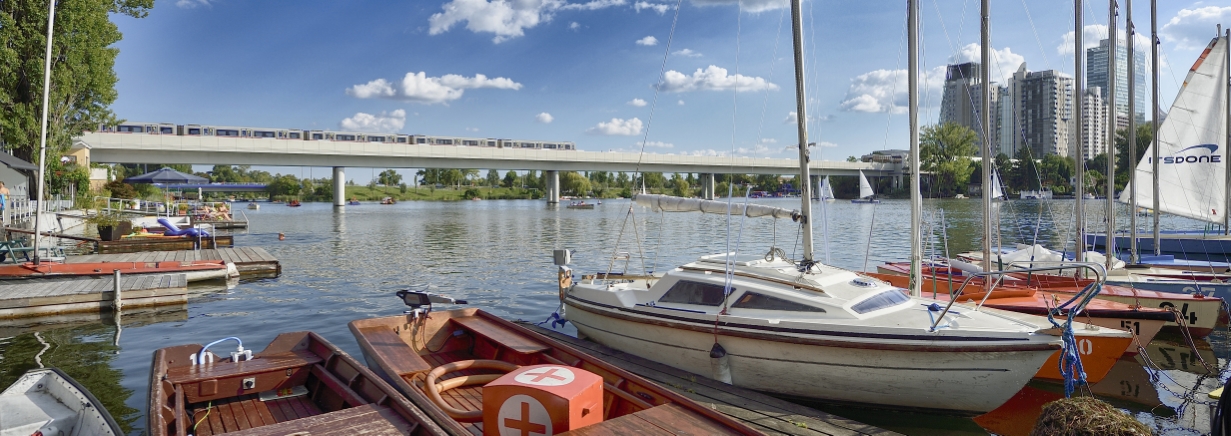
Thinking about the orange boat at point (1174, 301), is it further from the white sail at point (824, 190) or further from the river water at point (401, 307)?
the white sail at point (824, 190)

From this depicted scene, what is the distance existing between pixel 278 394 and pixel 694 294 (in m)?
5.95

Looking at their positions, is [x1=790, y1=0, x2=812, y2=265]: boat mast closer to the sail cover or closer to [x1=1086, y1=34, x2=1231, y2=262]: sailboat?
the sail cover

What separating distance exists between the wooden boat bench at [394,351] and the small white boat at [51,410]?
289cm

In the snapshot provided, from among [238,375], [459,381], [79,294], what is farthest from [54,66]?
[459,381]

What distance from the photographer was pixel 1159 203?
21.0 metres

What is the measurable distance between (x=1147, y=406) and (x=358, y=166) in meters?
69.9

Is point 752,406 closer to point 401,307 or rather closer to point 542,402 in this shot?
point 542,402

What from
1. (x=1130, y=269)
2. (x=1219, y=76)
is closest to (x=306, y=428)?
(x=1130, y=269)

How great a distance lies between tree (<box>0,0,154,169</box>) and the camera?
26.1 meters

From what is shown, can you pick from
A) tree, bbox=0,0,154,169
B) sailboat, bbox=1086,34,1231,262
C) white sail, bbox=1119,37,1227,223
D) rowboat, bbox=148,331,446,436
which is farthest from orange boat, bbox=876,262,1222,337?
tree, bbox=0,0,154,169

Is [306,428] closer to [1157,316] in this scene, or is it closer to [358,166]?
[1157,316]

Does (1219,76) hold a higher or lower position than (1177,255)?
higher

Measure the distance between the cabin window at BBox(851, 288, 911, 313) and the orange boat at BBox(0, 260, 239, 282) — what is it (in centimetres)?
1935

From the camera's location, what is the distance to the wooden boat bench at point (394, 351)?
852 cm
